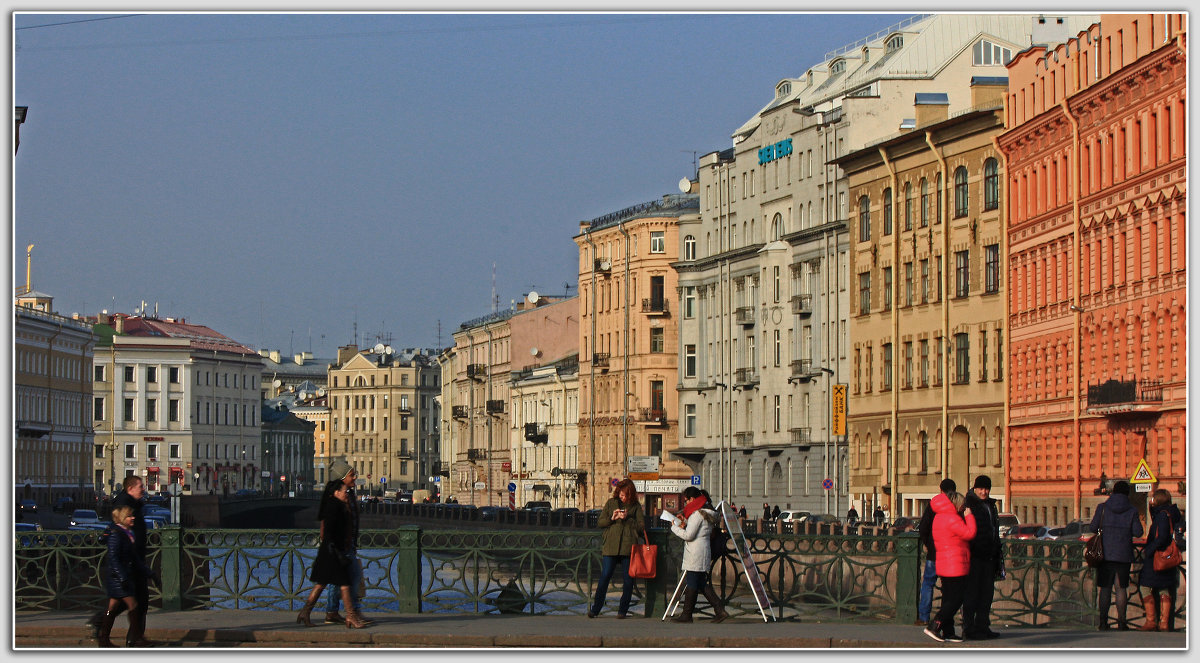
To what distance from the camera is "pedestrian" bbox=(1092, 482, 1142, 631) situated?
22625 mm

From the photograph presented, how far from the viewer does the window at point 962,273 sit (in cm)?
7188

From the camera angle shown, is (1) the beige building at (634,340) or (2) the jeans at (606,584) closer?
(2) the jeans at (606,584)

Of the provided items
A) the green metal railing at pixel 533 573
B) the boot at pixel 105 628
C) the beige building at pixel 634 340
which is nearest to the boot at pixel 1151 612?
the green metal railing at pixel 533 573

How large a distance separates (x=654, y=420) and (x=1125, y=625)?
87933mm

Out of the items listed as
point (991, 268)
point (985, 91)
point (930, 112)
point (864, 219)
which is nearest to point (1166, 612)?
point (991, 268)

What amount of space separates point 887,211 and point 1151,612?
55.8 m

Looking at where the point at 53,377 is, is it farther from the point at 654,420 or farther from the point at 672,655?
the point at 672,655

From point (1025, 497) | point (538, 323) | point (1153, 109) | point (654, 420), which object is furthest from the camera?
point (538, 323)

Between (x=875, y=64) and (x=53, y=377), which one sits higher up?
(x=875, y=64)

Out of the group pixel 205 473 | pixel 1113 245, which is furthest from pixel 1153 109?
pixel 205 473

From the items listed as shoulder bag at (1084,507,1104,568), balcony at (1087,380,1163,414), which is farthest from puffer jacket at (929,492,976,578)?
balcony at (1087,380,1163,414)

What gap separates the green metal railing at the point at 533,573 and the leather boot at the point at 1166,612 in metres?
0.50

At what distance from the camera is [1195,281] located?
19.3m

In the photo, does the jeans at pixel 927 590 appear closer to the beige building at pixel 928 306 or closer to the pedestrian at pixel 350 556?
the pedestrian at pixel 350 556
